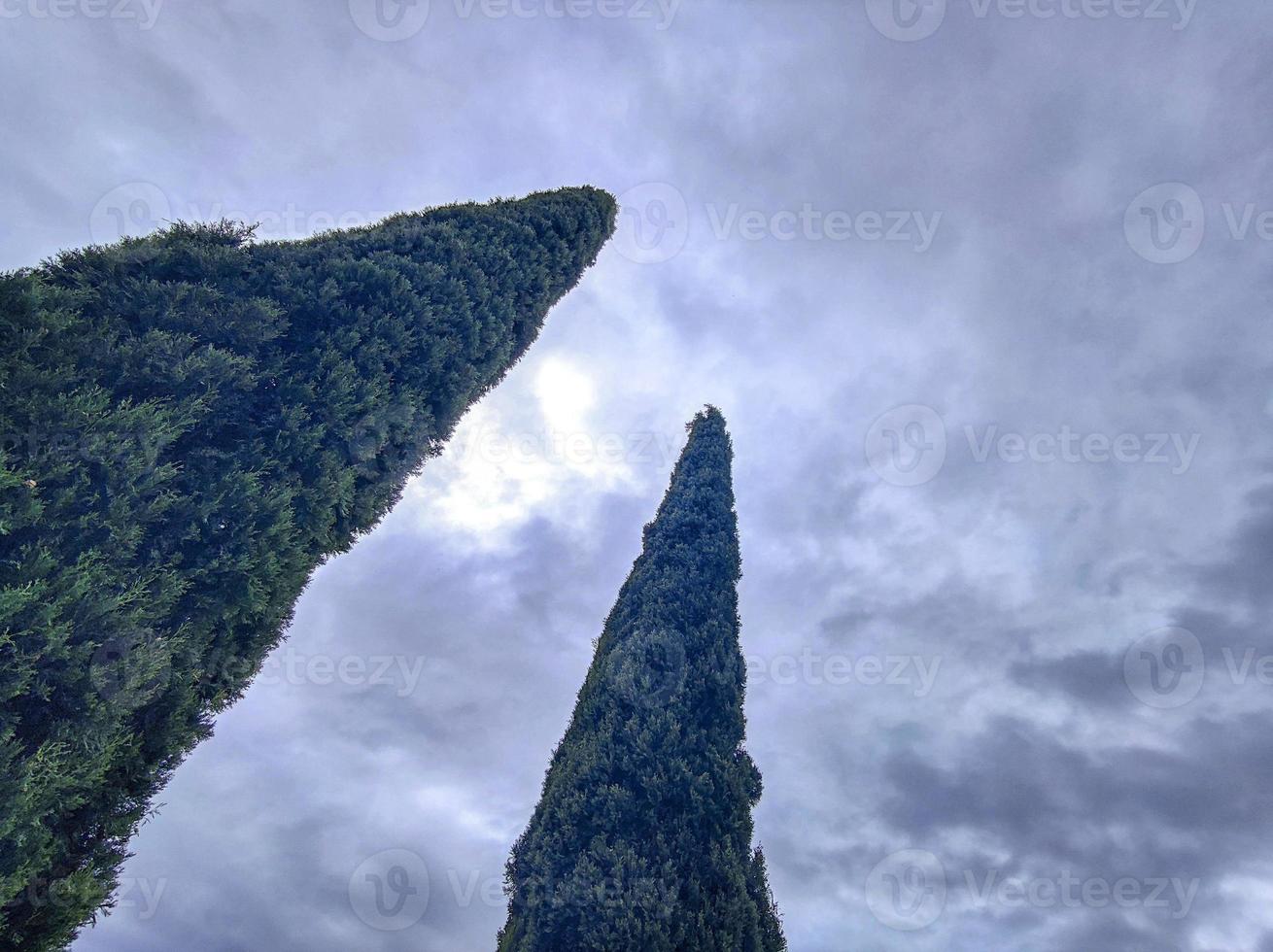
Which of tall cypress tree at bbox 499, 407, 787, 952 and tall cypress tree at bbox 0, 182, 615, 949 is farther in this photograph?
tall cypress tree at bbox 499, 407, 787, 952

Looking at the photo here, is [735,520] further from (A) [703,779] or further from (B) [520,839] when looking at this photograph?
(B) [520,839]

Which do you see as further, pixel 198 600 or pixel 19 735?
pixel 198 600

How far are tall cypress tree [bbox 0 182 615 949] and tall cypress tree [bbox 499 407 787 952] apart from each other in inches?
186

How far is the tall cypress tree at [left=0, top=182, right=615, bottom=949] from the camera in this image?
16.8ft

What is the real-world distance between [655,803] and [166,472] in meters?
7.41

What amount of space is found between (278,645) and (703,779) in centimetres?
611

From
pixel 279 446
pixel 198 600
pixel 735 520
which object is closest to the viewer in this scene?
pixel 198 600

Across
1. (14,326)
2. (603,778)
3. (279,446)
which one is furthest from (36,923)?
(603,778)

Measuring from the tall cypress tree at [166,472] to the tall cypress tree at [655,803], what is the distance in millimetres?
4735

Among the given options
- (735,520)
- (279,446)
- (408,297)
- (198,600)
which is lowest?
(198,600)

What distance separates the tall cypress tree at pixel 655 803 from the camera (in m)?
7.45

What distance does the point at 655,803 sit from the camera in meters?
8.53

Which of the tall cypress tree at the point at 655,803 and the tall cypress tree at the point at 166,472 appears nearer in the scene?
the tall cypress tree at the point at 166,472

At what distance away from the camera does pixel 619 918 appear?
7.24 meters
